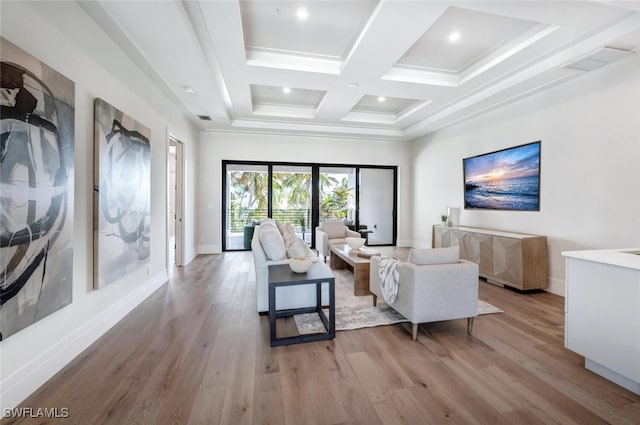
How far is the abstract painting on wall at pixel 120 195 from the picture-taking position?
2451mm

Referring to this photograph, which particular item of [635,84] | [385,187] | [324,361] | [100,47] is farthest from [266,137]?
[635,84]

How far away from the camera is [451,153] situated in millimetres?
5941

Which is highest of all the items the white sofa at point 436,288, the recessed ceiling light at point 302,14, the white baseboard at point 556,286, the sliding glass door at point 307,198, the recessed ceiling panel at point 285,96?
the recessed ceiling panel at point 285,96

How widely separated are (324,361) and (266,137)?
18.5 feet

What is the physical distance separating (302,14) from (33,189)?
2734mm

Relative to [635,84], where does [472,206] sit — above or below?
below

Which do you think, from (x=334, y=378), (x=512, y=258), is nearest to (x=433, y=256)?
(x=334, y=378)

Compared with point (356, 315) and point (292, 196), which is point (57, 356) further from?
point (292, 196)

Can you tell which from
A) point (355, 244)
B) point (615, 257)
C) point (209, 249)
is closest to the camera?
point (615, 257)

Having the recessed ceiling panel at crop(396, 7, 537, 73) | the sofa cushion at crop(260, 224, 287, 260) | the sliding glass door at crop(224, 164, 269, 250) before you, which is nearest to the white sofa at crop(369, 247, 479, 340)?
the sofa cushion at crop(260, 224, 287, 260)

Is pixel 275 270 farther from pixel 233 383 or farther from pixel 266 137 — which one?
pixel 266 137

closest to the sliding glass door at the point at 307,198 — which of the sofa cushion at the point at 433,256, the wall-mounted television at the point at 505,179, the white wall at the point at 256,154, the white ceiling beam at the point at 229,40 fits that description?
the white wall at the point at 256,154

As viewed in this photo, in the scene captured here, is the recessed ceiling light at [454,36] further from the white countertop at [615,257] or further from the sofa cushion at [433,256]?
the white countertop at [615,257]

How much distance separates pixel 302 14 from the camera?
2811 mm
